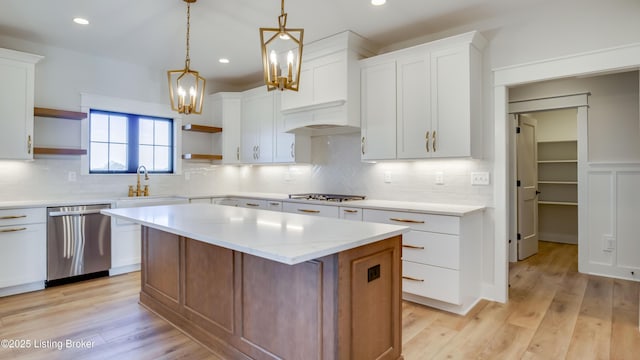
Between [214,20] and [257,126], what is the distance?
6.05 feet

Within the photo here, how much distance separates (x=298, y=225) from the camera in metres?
2.20

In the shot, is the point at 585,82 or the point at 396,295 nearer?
the point at 396,295

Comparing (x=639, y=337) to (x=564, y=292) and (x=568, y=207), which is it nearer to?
(x=564, y=292)

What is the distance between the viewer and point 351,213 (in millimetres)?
3596

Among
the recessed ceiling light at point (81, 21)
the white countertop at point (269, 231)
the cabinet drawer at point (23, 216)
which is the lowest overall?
the cabinet drawer at point (23, 216)

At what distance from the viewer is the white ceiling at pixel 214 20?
3.01 m

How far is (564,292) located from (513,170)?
1.70 m

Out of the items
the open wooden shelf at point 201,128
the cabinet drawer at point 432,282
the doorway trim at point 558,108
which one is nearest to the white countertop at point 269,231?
the cabinet drawer at point 432,282

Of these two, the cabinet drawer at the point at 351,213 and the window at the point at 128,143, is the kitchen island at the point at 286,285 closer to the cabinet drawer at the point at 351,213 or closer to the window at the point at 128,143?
the cabinet drawer at the point at 351,213

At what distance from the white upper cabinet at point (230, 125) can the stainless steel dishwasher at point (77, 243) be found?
5.84 ft

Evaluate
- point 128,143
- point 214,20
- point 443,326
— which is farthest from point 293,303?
point 128,143

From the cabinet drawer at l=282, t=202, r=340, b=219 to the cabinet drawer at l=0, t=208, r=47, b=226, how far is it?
8.14ft

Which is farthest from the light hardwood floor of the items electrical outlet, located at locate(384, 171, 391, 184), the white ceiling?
the white ceiling

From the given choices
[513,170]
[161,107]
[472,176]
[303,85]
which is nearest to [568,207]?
[513,170]
